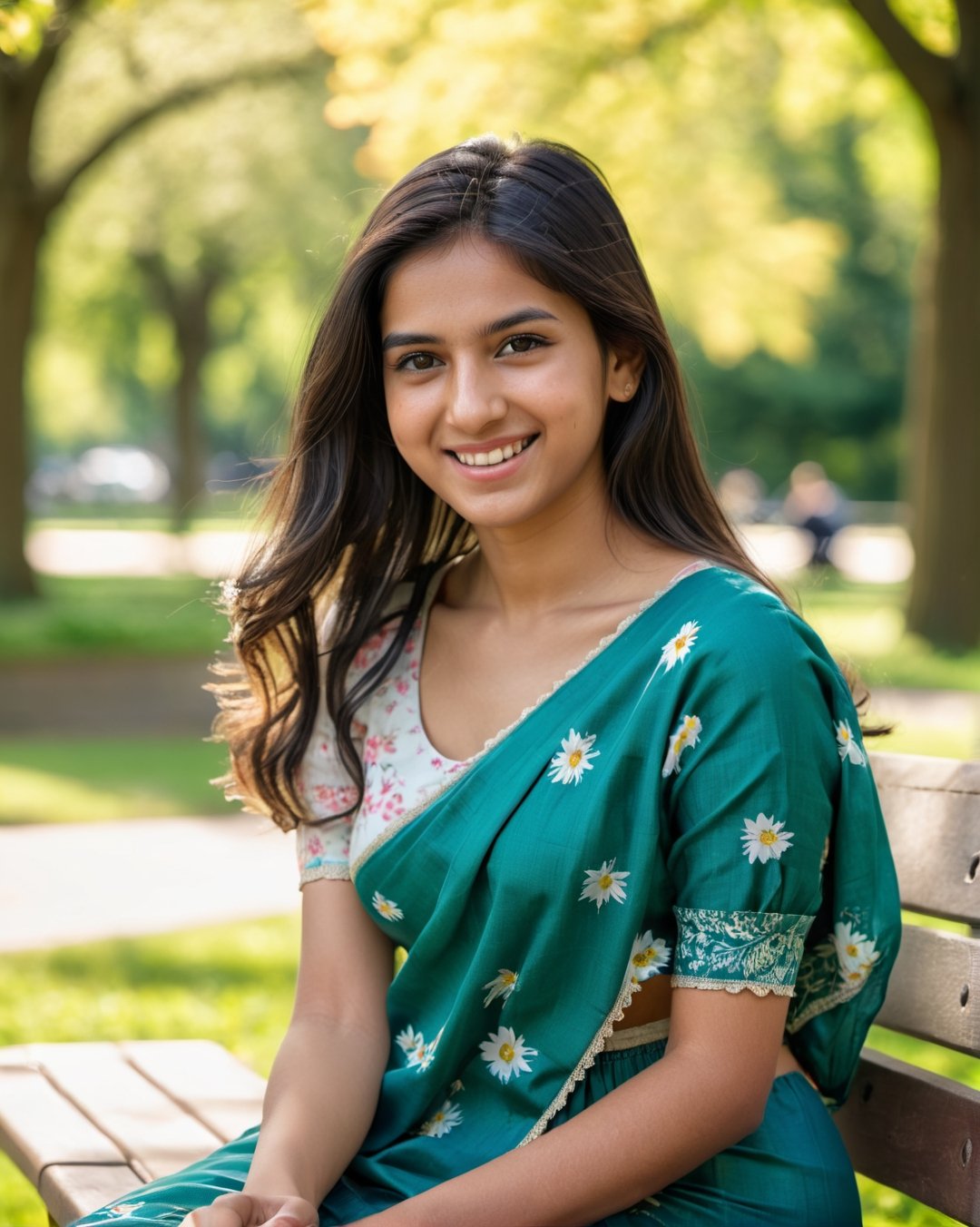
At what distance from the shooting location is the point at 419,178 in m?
2.48

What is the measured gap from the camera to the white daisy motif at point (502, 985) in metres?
2.27

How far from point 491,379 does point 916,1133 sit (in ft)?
4.13

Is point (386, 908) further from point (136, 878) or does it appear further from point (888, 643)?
point (888, 643)

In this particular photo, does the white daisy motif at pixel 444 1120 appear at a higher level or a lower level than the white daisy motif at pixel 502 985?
lower

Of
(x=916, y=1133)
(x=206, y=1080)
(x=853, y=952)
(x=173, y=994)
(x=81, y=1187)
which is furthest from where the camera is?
(x=173, y=994)

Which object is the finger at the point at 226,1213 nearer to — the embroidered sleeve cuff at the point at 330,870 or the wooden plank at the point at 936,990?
the embroidered sleeve cuff at the point at 330,870

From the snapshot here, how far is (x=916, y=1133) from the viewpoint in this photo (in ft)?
8.26

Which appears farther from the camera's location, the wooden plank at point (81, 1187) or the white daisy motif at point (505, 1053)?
the wooden plank at point (81, 1187)

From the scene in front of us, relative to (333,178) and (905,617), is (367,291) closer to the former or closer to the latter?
(905,617)

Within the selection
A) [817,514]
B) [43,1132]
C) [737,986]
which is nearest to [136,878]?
[43,1132]

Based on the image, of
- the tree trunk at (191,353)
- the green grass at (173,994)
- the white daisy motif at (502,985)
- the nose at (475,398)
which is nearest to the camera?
the white daisy motif at (502,985)

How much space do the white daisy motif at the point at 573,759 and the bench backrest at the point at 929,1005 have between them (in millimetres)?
654

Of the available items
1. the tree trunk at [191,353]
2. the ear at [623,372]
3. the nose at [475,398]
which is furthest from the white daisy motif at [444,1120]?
the tree trunk at [191,353]

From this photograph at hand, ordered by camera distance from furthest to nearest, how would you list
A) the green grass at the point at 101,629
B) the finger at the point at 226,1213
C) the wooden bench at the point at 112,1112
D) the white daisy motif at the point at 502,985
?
the green grass at the point at 101,629, the wooden bench at the point at 112,1112, the white daisy motif at the point at 502,985, the finger at the point at 226,1213
